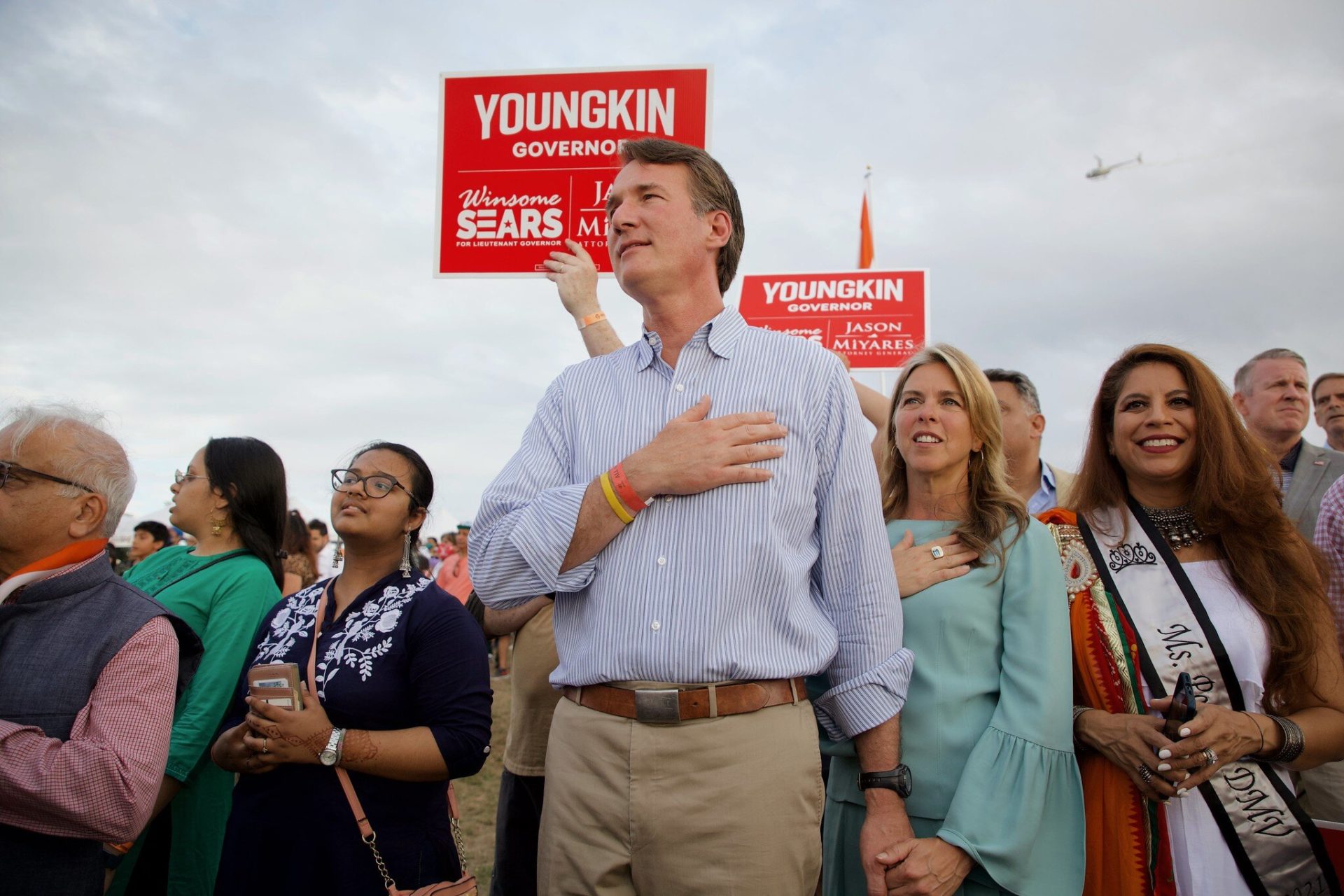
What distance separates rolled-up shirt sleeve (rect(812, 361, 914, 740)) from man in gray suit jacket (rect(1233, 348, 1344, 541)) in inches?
118

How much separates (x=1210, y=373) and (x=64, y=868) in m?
3.44

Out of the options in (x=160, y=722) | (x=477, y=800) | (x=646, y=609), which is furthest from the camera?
(x=477, y=800)

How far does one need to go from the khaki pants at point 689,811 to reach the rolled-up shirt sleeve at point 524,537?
31cm

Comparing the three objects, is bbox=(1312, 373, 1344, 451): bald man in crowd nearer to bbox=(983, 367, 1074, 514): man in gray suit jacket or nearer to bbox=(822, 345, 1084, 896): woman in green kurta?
bbox=(983, 367, 1074, 514): man in gray suit jacket

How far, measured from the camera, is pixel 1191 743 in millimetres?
2119

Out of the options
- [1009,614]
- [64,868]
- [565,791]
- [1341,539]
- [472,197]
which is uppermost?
[472,197]

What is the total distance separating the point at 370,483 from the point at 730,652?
5.00ft

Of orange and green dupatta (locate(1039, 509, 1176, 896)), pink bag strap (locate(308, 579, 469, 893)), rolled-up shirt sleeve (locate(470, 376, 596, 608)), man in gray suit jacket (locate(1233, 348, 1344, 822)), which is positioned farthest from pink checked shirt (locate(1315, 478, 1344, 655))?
pink bag strap (locate(308, 579, 469, 893))

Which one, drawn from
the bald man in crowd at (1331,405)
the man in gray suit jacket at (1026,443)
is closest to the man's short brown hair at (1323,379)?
the bald man in crowd at (1331,405)

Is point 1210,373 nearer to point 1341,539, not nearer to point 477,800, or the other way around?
point 1341,539

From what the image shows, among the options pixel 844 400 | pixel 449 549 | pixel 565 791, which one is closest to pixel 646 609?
pixel 565 791

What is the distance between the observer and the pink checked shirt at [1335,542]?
8.80ft

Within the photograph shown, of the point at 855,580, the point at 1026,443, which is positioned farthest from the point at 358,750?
the point at 1026,443

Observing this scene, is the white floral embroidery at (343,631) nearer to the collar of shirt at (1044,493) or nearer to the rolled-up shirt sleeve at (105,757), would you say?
the rolled-up shirt sleeve at (105,757)
